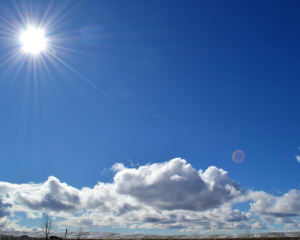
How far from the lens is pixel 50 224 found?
62.7 m

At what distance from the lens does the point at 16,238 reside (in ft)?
158

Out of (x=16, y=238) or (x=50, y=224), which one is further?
(x=50, y=224)

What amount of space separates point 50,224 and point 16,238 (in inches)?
597
